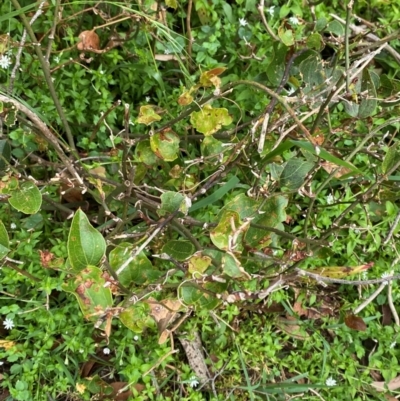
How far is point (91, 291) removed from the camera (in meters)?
0.98

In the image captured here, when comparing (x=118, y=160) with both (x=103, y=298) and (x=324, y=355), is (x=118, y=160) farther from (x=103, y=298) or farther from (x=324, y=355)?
(x=324, y=355)

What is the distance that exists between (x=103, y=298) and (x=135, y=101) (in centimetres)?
95

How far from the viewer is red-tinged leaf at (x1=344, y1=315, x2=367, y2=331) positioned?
66.8 inches

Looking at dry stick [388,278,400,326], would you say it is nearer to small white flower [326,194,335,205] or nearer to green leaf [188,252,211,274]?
small white flower [326,194,335,205]

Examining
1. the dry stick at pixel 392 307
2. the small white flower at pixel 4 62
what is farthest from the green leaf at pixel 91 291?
the dry stick at pixel 392 307

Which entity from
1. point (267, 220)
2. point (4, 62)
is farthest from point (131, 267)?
point (4, 62)

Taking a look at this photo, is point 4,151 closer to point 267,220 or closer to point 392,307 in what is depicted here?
point 267,220

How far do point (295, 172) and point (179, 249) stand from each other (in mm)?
324

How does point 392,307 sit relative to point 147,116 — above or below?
below

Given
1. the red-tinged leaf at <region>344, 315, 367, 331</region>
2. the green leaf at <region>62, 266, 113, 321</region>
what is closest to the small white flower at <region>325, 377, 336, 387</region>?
the red-tinged leaf at <region>344, 315, 367, 331</region>

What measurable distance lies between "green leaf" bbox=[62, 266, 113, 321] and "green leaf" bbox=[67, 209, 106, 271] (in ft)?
0.10

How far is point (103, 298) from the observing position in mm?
990

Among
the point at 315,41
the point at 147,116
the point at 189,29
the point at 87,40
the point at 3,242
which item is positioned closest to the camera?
the point at 3,242

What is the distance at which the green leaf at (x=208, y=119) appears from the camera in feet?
3.91
